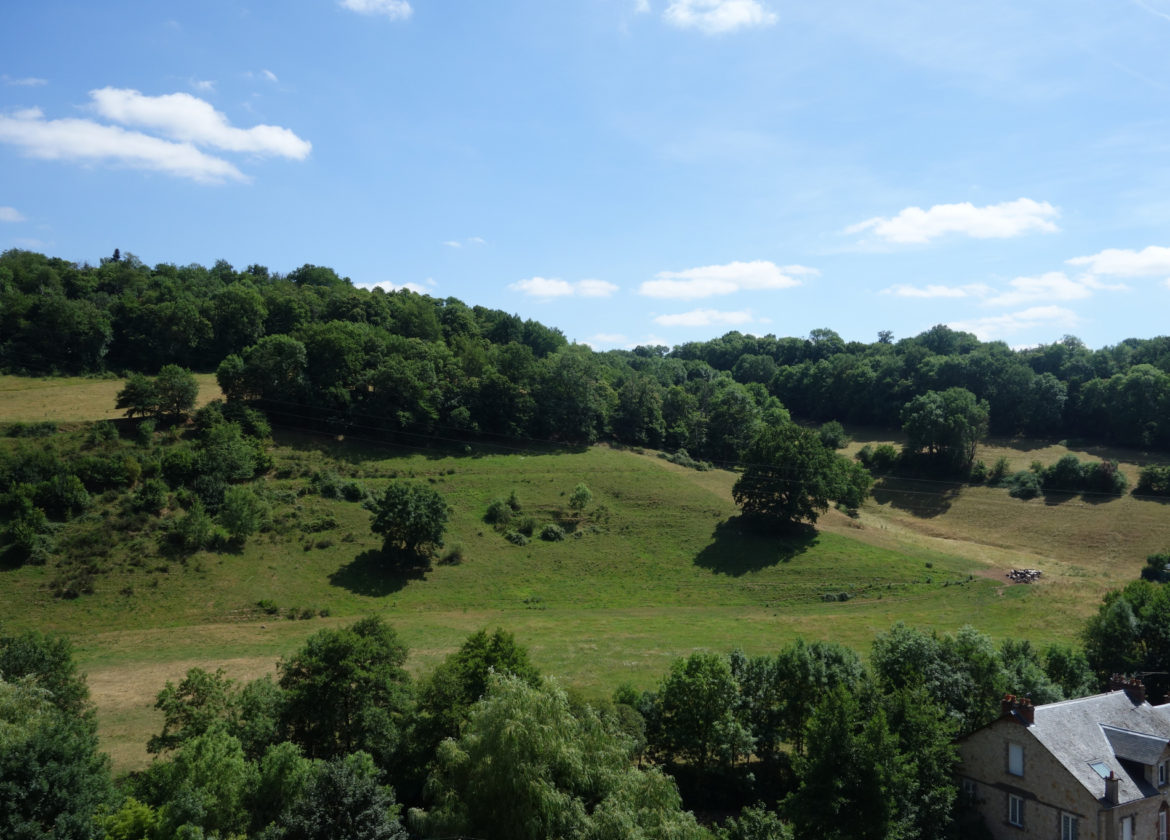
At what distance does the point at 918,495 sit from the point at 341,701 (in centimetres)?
8188

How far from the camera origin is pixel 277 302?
102m

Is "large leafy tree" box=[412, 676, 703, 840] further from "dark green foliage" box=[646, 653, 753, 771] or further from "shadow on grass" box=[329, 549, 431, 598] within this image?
"shadow on grass" box=[329, 549, 431, 598]

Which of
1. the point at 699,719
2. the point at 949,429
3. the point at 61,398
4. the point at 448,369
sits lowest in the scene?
the point at 699,719

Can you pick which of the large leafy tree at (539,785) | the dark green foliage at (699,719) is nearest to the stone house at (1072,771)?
the dark green foliage at (699,719)

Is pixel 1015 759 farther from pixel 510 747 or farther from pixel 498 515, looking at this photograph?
pixel 498 515

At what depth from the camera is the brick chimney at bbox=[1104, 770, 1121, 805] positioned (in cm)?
2217

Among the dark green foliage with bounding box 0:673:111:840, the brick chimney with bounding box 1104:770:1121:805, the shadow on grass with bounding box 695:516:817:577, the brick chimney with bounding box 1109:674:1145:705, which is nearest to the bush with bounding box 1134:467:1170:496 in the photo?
the shadow on grass with bounding box 695:516:817:577

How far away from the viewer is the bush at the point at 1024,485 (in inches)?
3327

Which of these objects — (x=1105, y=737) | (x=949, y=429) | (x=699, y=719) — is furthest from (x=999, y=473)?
(x=699, y=719)

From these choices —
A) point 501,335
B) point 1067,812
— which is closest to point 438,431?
point 501,335

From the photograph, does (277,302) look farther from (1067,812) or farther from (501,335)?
(1067,812)

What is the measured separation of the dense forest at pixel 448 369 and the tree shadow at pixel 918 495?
1855cm

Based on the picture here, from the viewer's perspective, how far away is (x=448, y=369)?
88375 mm

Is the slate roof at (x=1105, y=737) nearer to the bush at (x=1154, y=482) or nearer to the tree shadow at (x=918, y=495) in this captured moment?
the tree shadow at (x=918, y=495)
